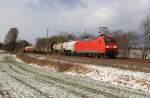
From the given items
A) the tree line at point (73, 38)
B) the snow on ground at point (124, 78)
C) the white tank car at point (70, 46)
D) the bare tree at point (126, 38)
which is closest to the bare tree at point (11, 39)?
the tree line at point (73, 38)

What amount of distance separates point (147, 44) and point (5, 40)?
432 ft

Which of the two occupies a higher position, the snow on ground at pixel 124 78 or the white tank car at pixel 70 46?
the white tank car at pixel 70 46

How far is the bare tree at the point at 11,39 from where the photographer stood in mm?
170775

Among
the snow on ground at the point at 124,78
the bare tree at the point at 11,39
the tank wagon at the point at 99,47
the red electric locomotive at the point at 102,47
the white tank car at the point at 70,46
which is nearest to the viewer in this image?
the snow on ground at the point at 124,78

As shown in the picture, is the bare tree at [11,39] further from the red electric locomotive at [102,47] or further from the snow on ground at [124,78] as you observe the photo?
the snow on ground at [124,78]

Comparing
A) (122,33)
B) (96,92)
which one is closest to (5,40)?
(122,33)

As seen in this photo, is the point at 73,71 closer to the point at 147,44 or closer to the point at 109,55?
the point at 109,55

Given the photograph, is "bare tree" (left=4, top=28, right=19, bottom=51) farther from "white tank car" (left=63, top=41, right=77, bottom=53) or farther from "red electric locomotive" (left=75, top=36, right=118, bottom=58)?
"red electric locomotive" (left=75, top=36, right=118, bottom=58)

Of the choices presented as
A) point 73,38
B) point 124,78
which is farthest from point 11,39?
point 124,78

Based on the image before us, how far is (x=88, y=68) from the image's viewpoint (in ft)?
85.3

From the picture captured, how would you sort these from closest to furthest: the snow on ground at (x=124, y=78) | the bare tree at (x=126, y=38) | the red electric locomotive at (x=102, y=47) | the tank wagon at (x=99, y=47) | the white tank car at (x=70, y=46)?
1. the snow on ground at (x=124, y=78)
2. the red electric locomotive at (x=102, y=47)
3. the tank wagon at (x=99, y=47)
4. the white tank car at (x=70, y=46)
5. the bare tree at (x=126, y=38)

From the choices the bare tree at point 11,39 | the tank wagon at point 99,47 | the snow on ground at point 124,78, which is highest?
the bare tree at point 11,39

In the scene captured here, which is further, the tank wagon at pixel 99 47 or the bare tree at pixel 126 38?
the bare tree at pixel 126 38

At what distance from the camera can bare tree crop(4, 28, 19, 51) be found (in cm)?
17077
